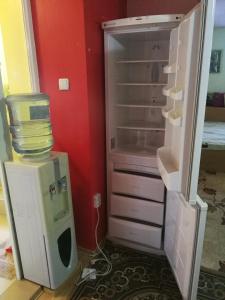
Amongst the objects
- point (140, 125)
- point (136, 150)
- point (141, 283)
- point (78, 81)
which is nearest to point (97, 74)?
point (78, 81)

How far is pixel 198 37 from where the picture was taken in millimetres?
1072

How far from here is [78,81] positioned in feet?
5.59

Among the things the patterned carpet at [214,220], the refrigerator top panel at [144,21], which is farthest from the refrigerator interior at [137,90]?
the patterned carpet at [214,220]

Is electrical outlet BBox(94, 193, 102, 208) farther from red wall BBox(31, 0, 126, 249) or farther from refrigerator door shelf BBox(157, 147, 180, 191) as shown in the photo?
refrigerator door shelf BBox(157, 147, 180, 191)

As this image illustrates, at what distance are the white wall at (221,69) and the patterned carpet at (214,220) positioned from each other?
2.59 m

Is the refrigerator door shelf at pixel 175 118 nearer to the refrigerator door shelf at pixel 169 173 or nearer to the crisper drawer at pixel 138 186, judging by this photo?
the refrigerator door shelf at pixel 169 173

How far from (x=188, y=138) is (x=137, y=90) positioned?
3.85ft

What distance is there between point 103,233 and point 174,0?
85.7 inches

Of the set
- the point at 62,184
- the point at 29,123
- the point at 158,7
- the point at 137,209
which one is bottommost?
the point at 137,209

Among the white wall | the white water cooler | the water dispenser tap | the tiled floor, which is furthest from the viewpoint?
the white wall

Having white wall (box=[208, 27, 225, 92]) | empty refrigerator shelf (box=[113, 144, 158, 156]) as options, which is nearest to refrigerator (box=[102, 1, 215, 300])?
empty refrigerator shelf (box=[113, 144, 158, 156])

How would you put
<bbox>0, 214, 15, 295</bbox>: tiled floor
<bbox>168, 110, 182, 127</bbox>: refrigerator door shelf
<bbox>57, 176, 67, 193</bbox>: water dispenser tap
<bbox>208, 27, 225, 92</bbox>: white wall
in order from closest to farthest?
<bbox>168, 110, 182, 127</bbox>: refrigerator door shelf → <bbox>57, 176, 67, 193</bbox>: water dispenser tap → <bbox>0, 214, 15, 295</bbox>: tiled floor → <bbox>208, 27, 225, 92</bbox>: white wall

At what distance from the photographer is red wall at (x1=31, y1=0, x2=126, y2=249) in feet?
5.34

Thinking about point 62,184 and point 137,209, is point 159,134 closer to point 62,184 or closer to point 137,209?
point 137,209
